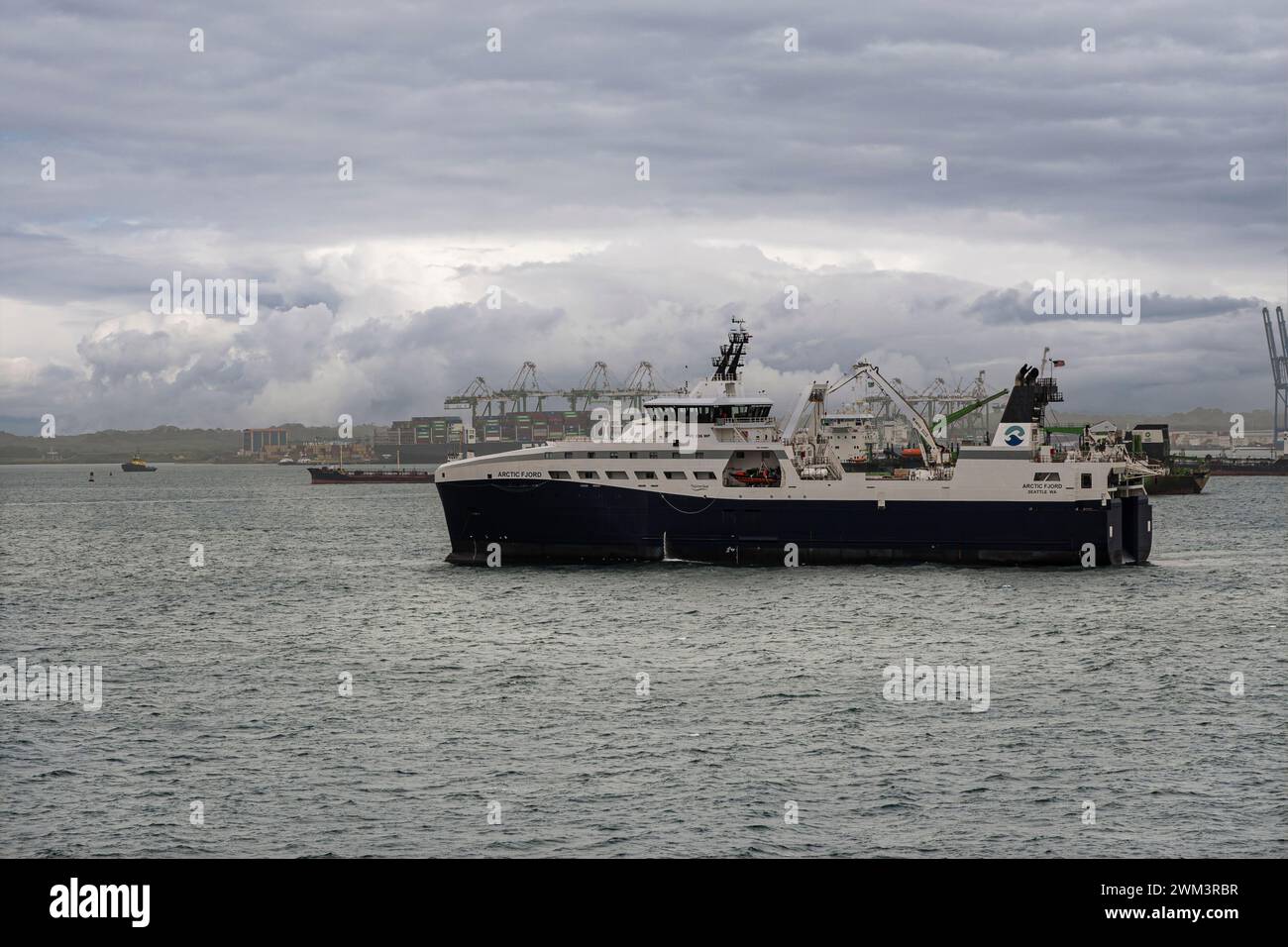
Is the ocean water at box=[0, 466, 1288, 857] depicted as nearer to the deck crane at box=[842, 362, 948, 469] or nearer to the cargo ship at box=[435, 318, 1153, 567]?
the cargo ship at box=[435, 318, 1153, 567]

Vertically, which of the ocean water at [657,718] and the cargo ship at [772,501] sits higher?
the cargo ship at [772,501]

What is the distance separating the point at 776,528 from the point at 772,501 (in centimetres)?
137

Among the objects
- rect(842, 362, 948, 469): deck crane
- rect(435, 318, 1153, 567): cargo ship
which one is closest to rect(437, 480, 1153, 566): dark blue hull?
rect(435, 318, 1153, 567): cargo ship

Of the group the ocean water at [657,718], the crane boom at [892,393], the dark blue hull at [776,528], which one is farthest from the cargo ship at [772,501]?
the crane boom at [892,393]

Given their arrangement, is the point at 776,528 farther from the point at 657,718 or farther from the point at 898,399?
the point at 657,718

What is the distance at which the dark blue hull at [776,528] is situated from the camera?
6188 cm

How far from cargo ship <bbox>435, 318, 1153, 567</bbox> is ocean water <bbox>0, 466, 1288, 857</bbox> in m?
1.55

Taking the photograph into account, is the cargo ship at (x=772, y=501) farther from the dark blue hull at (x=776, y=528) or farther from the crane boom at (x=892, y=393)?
the crane boom at (x=892, y=393)

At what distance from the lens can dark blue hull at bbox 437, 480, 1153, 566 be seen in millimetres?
61875

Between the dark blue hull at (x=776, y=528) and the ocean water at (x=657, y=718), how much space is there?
1288 mm
